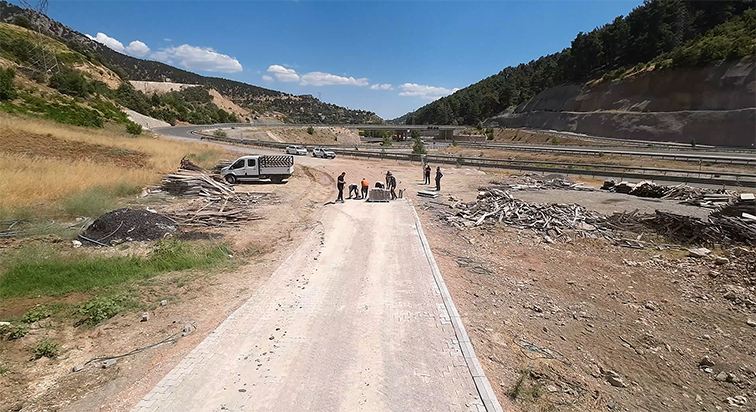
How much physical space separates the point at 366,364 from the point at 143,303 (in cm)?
526

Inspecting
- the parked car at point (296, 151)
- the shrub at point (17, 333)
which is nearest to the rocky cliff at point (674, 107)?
the parked car at point (296, 151)

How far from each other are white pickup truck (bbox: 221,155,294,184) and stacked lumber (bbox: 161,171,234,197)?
5258 mm

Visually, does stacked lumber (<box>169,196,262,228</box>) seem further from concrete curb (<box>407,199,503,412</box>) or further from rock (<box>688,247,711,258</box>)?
rock (<box>688,247,711,258</box>)

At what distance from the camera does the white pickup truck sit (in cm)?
2461

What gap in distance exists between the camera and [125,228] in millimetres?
11609

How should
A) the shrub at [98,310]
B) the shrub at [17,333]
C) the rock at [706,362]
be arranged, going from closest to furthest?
the shrub at [17,333], the shrub at [98,310], the rock at [706,362]

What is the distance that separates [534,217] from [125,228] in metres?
16.3

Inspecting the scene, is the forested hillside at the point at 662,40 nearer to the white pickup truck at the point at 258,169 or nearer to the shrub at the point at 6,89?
the white pickup truck at the point at 258,169

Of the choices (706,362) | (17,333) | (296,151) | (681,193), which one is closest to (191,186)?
(17,333)

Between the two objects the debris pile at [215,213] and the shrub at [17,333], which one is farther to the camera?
the debris pile at [215,213]

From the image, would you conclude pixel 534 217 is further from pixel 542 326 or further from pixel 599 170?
pixel 599 170

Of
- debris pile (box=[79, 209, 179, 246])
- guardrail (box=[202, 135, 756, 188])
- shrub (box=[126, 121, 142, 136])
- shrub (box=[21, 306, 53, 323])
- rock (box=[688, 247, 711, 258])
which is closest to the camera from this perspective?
shrub (box=[21, 306, 53, 323])

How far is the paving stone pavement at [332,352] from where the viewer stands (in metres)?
4.83

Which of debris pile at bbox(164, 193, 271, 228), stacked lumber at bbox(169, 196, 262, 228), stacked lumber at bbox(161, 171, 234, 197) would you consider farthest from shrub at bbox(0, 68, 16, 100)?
stacked lumber at bbox(169, 196, 262, 228)
